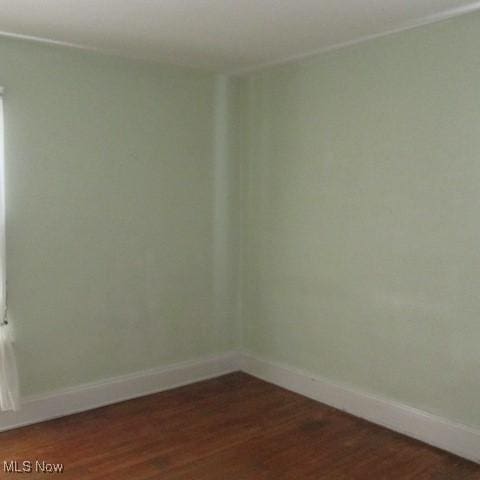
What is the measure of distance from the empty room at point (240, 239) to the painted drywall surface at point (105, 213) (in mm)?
13

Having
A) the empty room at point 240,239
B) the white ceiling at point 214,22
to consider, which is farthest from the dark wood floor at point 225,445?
the white ceiling at point 214,22

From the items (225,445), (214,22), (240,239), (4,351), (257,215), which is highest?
(214,22)

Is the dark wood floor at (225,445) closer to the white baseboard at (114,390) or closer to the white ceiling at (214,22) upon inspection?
the white baseboard at (114,390)

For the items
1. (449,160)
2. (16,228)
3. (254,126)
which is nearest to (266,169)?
(254,126)

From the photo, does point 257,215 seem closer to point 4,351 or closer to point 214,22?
point 214,22

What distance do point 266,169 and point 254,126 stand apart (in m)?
0.34

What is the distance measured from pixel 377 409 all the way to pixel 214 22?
2374 mm

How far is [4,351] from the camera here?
3.04 meters

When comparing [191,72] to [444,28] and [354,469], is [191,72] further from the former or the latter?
[354,469]

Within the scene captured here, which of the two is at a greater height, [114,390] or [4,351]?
[4,351]
